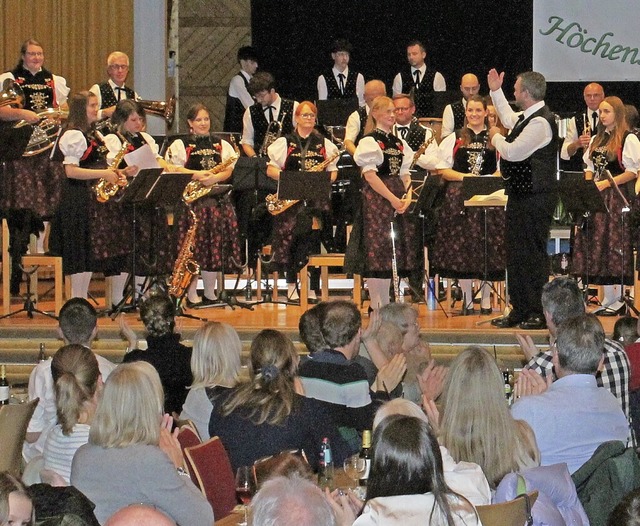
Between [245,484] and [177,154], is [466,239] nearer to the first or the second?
[177,154]

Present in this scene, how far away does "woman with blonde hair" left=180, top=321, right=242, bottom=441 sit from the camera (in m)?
5.08

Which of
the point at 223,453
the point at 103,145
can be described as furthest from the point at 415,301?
the point at 223,453

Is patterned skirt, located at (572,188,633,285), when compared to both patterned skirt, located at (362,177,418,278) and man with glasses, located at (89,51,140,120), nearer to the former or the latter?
patterned skirt, located at (362,177,418,278)

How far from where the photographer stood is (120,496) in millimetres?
3846

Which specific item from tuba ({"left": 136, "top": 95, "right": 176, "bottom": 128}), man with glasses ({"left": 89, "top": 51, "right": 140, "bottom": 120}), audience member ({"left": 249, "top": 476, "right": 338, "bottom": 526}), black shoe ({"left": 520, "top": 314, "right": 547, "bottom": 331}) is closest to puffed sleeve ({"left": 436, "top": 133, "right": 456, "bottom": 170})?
black shoe ({"left": 520, "top": 314, "right": 547, "bottom": 331})

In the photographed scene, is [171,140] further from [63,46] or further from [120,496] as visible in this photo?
[120,496]

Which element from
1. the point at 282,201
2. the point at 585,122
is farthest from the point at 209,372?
the point at 585,122

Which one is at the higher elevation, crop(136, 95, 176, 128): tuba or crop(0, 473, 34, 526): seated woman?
crop(136, 95, 176, 128): tuba

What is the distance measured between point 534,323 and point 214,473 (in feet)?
16.2

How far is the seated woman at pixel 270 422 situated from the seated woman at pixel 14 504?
148 centimetres

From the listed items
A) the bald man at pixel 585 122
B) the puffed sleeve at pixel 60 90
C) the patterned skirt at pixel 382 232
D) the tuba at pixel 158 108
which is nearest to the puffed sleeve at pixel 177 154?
the tuba at pixel 158 108

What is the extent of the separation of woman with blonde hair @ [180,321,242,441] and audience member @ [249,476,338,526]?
2.38 meters

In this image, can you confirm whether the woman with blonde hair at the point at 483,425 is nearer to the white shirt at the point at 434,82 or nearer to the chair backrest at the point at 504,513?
the chair backrest at the point at 504,513

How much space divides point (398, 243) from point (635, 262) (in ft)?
6.43
